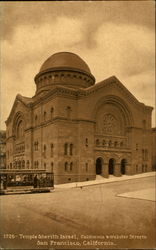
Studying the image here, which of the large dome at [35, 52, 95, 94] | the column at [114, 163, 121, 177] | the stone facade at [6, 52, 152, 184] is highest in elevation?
the large dome at [35, 52, 95, 94]

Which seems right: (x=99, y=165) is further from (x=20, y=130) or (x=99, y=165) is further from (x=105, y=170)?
(x=20, y=130)

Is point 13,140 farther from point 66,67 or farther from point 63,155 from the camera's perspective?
point 66,67

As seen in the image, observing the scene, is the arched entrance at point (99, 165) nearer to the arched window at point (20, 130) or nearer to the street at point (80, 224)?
the arched window at point (20, 130)

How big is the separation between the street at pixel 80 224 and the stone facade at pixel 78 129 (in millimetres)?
11052

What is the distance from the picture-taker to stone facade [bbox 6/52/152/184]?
24391mm

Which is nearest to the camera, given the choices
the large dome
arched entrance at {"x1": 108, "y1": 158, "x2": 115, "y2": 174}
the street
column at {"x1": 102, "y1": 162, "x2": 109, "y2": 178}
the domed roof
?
the street

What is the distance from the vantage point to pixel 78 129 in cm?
2531

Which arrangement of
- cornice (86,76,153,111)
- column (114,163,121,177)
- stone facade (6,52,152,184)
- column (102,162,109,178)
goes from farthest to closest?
column (114,163,121,177), column (102,162,109,178), cornice (86,76,153,111), stone facade (6,52,152,184)

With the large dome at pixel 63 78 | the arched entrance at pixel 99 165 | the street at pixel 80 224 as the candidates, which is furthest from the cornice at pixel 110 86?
the street at pixel 80 224

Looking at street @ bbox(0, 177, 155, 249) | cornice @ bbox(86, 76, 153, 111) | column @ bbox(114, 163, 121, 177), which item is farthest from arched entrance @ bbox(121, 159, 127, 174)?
street @ bbox(0, 177, 155, 249)

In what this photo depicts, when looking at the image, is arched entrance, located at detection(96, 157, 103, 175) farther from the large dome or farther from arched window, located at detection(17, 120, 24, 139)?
the large dome

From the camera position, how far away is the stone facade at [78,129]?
24.4m

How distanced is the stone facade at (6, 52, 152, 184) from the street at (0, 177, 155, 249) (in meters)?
11.1

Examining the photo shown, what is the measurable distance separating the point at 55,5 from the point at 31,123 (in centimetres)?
1880
